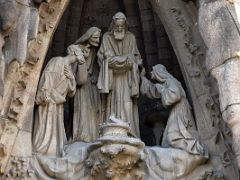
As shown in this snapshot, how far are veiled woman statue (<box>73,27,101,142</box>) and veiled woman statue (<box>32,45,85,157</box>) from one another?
244 mm

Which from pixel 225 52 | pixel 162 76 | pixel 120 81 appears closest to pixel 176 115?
Result: pixel 162 76

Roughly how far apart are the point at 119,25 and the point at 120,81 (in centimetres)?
74

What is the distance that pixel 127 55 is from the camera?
8.16 meters

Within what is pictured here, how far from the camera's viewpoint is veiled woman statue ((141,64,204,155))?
24.4 ft

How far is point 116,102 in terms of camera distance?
7.96 metres


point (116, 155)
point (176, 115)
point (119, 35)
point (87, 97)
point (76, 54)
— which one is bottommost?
point (116, 155)

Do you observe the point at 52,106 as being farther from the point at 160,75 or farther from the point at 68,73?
the point at 160,75

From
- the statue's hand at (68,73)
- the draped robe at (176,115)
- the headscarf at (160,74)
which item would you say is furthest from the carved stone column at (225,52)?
the statue's hand at (68,73)

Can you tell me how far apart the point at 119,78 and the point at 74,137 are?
950mm

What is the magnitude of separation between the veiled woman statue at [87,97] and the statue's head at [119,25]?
235 millimetres

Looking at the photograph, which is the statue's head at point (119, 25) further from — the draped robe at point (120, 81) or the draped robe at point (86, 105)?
the draped robe at point (86, 105)

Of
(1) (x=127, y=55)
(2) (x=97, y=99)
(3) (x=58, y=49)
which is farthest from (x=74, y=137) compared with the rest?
(3) (x=58, y=49)

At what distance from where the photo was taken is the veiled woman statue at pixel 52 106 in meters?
7.39

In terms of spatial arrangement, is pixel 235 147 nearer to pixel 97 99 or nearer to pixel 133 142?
pixel 133 142
